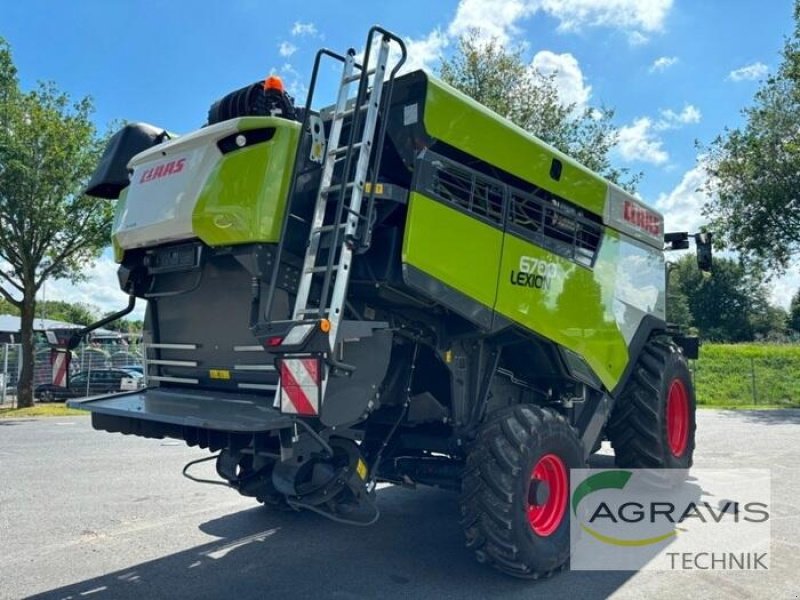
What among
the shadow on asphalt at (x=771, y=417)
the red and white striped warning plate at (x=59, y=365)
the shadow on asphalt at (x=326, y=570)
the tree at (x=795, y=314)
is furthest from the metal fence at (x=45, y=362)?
the tree at (x=795, y=314)

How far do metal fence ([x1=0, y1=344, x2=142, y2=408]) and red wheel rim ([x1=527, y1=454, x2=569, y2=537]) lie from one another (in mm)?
16134

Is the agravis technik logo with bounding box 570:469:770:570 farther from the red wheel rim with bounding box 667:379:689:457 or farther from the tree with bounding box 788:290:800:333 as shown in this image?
the tree with bounding box 788:290:800:333

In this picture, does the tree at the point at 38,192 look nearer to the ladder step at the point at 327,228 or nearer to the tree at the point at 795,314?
the ladder step at the point at 327,228

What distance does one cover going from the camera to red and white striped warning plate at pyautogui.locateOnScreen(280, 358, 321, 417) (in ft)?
10.8

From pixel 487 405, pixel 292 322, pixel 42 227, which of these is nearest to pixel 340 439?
pixel 292 322

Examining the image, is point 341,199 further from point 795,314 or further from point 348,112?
point 795,314

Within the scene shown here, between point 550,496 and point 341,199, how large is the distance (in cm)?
246

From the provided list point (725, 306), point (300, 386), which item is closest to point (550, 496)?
point (300, 386)

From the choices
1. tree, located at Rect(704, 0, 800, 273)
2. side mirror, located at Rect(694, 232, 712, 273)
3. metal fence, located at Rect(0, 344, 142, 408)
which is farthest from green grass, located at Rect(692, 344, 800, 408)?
metal fence, located at Rect(0, 344, 142, 408)

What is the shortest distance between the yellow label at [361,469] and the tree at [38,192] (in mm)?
16839

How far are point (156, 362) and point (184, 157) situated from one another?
5.25 ft

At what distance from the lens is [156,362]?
15.9 feet

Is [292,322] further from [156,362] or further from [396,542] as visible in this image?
[396,542]

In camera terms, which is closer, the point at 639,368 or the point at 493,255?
the point at 493,255
